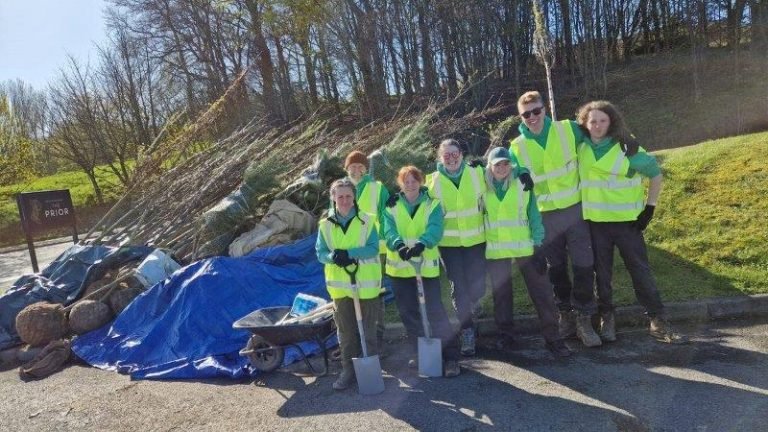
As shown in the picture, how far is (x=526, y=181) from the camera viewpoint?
4762mm

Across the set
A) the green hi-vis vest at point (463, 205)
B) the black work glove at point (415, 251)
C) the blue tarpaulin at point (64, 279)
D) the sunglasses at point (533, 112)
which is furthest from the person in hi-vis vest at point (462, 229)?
the blue tarpaulin at point (64, 279)

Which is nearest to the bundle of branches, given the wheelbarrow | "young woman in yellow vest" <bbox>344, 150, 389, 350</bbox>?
"young woman in yellow vest" <bbox>344, 150, 389, 350</bbox>

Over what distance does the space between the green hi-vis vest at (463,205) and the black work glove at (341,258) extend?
99 centimetres

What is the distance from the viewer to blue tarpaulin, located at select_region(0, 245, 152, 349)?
290 inches

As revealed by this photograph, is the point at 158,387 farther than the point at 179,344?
No

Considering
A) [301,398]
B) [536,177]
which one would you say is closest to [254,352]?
[301,398]

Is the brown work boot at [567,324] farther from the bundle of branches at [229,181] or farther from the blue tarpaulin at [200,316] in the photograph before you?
the bundle of branches at [229,181]

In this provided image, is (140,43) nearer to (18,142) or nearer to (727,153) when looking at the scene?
(18,142)

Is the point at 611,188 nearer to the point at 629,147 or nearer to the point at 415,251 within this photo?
the point at 629,147

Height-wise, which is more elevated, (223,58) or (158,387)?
(223,58)

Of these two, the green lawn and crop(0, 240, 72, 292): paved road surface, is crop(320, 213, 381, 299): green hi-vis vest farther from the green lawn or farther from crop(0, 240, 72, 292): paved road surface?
crop(0, 240, 72, 292): paved road surface

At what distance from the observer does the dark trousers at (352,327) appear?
4867mm

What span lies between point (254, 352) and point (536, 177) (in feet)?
9.97

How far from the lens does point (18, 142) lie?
21125mm
